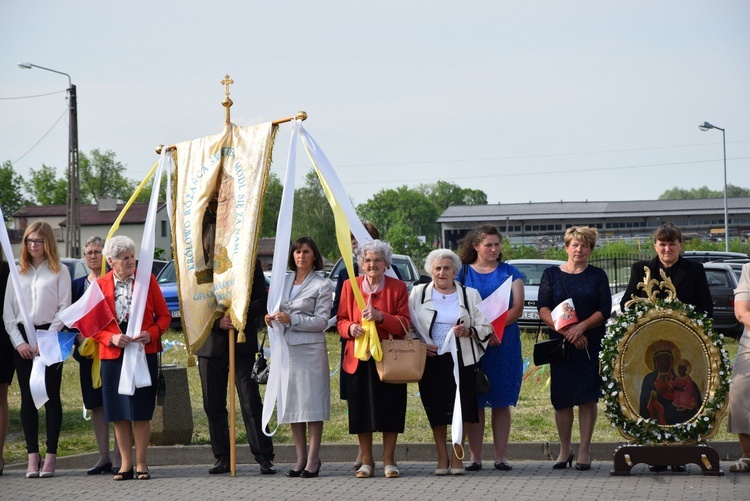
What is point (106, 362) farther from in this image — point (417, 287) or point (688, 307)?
point (688, 307)

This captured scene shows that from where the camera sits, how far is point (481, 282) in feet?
29.6

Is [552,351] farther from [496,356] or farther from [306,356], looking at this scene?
[306,356]

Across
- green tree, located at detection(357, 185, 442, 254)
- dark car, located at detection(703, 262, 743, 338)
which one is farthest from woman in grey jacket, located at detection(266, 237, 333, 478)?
green tree, located at detection(357, 185, 442, 254)

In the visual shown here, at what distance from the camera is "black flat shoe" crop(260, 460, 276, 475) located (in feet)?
29.3

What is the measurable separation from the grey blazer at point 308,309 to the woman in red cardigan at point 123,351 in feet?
3.60

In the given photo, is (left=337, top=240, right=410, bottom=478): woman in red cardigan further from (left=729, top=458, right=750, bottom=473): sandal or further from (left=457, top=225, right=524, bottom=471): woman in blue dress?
(left=729, top=458, right=750, bottom=473): sandal

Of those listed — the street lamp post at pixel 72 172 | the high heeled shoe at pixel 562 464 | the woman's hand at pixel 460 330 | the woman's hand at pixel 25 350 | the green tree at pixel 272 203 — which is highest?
the green tree at pixel 272 203

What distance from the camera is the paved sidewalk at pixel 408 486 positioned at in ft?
25.0

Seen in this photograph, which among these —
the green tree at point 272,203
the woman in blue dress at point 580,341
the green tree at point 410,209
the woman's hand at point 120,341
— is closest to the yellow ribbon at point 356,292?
the woman in blue dress at point 580,341

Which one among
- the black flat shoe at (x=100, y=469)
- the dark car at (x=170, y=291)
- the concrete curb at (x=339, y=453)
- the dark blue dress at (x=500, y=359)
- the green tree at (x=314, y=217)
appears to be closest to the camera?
the dark blue dress at (x=500, y=359)

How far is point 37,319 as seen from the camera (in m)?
9.05

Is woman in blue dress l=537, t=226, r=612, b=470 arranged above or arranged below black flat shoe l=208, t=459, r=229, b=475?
above

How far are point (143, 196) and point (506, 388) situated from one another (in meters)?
107

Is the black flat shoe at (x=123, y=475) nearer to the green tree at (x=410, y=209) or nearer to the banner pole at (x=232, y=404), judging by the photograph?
the banner pole at (x=232, y=404)
